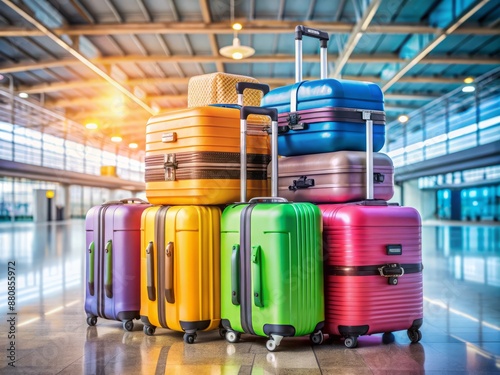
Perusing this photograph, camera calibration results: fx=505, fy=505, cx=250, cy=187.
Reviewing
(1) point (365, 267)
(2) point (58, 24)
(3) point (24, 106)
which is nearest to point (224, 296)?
(1) point (365, 267)

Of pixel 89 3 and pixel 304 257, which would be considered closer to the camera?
pixel 304 257

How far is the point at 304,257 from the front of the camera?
2.82 metres

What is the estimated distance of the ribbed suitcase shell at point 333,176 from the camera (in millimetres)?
3121

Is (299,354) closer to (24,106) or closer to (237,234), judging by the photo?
(237,234)

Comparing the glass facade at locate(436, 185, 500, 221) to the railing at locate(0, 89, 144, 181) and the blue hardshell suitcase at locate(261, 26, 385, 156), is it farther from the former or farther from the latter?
the blue hardshell suitcase at locate(261, 26, 385, 156)

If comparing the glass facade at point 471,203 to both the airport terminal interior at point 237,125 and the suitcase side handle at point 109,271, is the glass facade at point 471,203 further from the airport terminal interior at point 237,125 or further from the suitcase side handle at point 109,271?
the suitcase side handle at point 109,271

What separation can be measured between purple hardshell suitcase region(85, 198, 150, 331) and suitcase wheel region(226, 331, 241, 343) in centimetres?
73

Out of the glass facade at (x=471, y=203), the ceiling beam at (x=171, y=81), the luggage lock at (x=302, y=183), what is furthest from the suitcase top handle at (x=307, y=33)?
the glass facade at (x=471, y=203)

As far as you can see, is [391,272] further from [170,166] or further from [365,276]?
[170,166]

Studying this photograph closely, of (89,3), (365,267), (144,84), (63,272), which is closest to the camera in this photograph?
(365,267)

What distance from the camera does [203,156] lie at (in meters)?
3.11

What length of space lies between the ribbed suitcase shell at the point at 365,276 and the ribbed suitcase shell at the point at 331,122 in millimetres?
445

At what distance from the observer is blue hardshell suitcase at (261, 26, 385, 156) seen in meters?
3.18

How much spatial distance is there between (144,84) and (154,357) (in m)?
18.9
